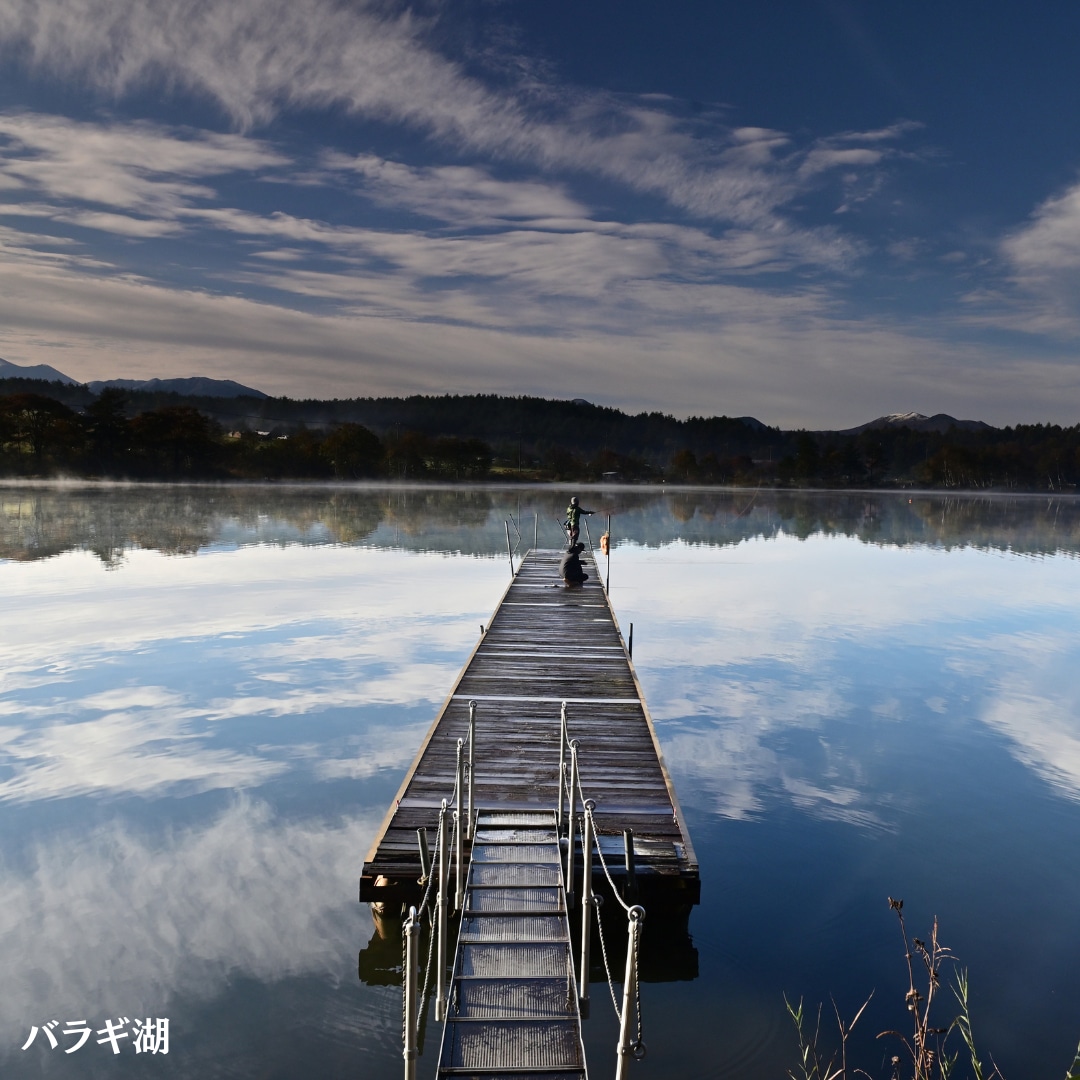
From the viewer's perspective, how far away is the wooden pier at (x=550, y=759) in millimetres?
7422

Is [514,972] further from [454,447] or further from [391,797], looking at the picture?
[454,447]

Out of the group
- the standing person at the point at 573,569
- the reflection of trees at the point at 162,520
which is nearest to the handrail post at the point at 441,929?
the standing person at the point at 573,569

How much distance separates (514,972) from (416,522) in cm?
4892

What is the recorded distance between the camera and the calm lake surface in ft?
21.2

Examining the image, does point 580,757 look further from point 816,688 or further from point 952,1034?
point 816,688

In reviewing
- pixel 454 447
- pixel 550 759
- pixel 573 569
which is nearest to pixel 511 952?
pixel 550 759

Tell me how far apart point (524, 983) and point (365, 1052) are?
1.28 meters

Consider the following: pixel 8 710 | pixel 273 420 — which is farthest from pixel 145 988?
pixel 273 420

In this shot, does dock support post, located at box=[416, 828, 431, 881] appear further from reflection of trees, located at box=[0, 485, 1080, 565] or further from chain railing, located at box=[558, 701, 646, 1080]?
reflection of trees, located at box=[0, 485, 1080, 565]

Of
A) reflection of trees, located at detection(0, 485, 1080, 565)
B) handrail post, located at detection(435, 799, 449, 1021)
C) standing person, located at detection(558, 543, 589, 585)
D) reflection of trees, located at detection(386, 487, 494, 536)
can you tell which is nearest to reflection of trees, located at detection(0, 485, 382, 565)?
reflection of trees, located at detection(0, 485, 1080, 565)

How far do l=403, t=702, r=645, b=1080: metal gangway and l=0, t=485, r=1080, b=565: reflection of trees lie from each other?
1111 inches

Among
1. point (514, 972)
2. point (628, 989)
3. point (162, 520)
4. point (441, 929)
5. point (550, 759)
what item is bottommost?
point (162, 520)

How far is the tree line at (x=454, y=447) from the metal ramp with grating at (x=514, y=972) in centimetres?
9928

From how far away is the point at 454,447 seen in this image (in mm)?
117625
